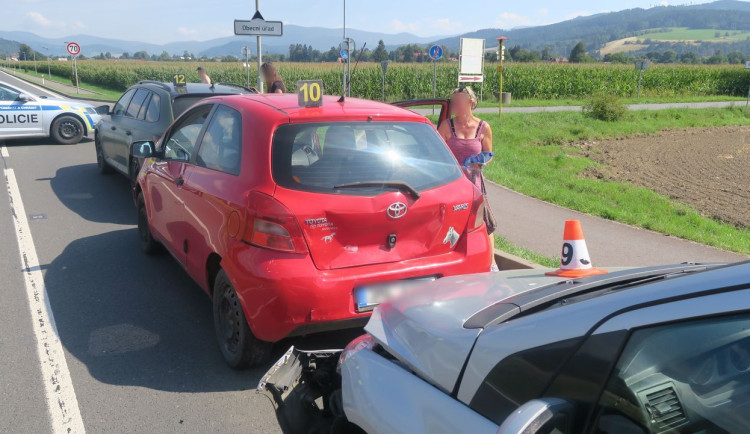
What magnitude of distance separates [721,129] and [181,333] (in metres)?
26.9

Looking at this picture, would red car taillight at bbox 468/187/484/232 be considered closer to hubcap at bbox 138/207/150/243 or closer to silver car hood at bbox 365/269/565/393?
silver car hood at bbox 365/269/565/393

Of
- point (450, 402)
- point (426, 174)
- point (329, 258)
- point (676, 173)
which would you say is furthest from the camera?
point (676, 173)

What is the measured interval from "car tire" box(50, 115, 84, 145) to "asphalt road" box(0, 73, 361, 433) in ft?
26.8

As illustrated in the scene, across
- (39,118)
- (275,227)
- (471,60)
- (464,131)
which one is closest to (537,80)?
(471,60)

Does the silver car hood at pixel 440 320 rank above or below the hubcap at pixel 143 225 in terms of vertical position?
above

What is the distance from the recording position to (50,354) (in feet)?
15.3

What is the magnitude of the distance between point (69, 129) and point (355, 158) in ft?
45.0

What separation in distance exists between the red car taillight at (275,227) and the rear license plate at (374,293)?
452 millimetres

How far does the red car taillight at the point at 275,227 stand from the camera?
4.04m

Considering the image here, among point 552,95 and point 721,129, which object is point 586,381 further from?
point 552,95

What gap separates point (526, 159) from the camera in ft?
53.5

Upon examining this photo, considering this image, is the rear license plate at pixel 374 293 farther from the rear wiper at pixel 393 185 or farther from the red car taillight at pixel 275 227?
the rear wiper at pixel 393 185

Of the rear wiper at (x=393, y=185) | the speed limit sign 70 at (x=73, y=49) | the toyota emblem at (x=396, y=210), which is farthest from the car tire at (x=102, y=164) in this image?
the speed limit sign 70 at (x=73, y=49)

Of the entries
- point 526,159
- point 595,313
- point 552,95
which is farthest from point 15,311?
point 552,95
